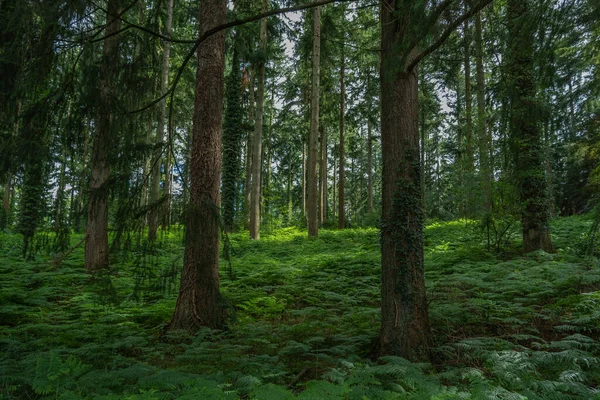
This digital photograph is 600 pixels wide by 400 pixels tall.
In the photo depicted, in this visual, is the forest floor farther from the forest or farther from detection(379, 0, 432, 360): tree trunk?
detection(379, 0, 432, 360): tree trunk

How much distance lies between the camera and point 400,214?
388 cm

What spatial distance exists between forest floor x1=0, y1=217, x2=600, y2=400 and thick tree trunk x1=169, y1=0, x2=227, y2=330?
22 cm

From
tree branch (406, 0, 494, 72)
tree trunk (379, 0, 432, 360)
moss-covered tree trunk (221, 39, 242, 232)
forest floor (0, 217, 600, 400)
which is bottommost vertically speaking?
forest floor (0, 217, 600, 400)

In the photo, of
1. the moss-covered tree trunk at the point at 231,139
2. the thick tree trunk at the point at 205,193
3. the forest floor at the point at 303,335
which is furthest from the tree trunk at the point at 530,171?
the moss-covered tree trunk at the point at 231,139

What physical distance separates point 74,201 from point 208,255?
1.85m

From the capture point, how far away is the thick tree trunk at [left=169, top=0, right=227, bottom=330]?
472 centimetres

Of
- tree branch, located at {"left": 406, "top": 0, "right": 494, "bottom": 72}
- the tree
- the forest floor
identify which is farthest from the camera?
the tree

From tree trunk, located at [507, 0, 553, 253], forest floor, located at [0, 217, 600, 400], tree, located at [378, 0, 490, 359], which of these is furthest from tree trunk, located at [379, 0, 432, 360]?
tree trunk, located at [507, 0, 553, 253]

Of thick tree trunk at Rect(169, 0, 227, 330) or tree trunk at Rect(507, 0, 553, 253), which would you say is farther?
tree trunk at Rect(507, 0, 553, 253)

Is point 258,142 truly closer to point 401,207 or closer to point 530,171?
point 530,171

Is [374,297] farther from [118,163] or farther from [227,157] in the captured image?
[227,157]

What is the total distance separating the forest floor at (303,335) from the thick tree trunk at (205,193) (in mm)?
217

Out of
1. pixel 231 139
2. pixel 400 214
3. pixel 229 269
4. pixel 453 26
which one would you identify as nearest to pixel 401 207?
pixel 400 214

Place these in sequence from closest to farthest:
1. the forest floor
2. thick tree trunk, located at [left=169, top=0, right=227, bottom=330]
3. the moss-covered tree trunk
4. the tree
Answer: the forest floor < the tree < thick tree trunk, located at [left=169, top=0, right=227, bottom=330] < the moss-covered tree trunk
